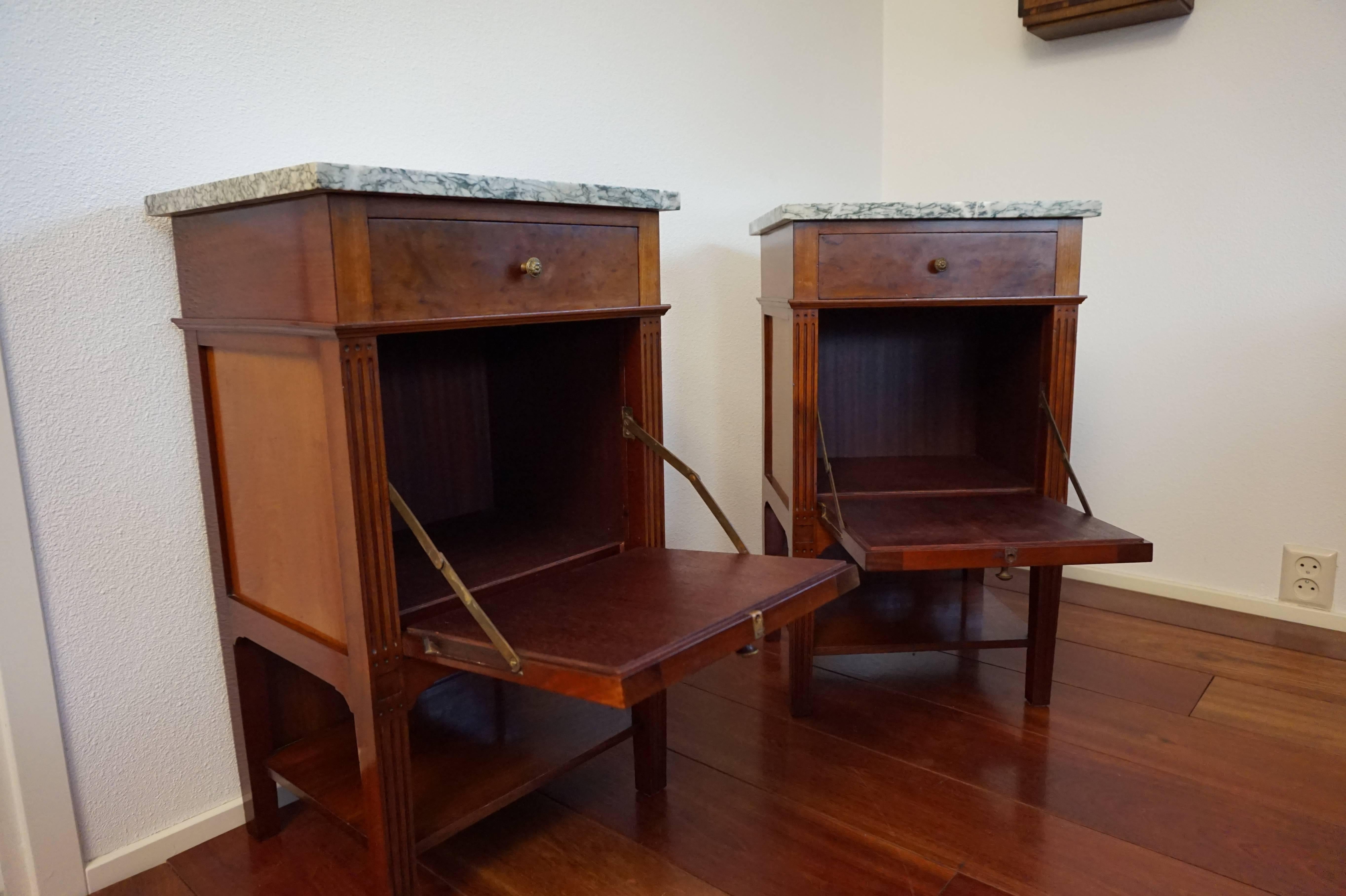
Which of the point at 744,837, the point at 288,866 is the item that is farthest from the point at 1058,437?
the point at 288,866

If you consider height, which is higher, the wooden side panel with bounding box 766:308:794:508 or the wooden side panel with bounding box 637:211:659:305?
the wooden side panel with bounding box 637:211:659:305

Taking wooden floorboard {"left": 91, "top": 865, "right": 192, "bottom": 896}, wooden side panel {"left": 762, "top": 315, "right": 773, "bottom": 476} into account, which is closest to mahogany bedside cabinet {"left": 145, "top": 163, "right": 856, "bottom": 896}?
wooden floorboard {"left": 91, "top": 865, "right": 192, "bottom": 896}

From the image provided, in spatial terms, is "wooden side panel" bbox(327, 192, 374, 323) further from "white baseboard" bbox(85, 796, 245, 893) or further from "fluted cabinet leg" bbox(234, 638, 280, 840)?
"white baseboard" bbox(85, 796, 245, 893)

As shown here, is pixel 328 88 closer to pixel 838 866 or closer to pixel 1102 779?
pixel 838 866

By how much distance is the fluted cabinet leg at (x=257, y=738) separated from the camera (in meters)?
1.32

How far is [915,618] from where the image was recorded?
1.84 meters

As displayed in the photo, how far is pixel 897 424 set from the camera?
2066 mm

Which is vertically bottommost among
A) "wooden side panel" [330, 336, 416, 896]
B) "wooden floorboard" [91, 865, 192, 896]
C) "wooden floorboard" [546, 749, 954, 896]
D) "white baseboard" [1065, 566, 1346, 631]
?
"wooden floorboard" [91, 865, 192, 896]

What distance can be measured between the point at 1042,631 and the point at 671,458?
33.8 inches

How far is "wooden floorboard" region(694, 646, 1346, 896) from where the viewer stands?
125 centimetres

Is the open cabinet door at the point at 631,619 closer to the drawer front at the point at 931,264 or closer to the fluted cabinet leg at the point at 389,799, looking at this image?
the fluted cabinet leg at the point at 389,799

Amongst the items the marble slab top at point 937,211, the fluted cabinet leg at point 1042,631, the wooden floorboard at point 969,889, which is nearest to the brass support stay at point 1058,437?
the fluted cabinet leg at point 1042,631

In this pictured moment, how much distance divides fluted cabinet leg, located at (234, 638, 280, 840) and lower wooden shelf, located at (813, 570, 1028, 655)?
0.93 m

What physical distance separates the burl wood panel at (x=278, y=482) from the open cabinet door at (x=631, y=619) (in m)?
0.15
